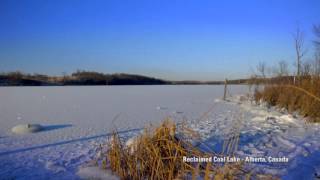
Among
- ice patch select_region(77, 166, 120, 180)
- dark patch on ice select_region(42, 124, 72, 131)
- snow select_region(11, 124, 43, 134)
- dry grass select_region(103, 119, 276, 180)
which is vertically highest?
dry grass select_region(103, 119, 276, 180)

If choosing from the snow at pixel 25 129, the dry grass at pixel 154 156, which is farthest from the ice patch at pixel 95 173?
the snow at pixel 25 129

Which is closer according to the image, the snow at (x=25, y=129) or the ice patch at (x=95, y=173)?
the ice patch at (x=95, y=173)

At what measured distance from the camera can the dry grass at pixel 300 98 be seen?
7.23m

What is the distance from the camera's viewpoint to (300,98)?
835 centimetres

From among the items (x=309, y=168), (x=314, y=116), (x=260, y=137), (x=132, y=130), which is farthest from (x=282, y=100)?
(x=309, y=168)

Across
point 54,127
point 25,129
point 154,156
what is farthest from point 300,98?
point 25,129

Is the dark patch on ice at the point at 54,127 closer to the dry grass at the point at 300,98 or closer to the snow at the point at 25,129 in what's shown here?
the snow at the point at 25,129

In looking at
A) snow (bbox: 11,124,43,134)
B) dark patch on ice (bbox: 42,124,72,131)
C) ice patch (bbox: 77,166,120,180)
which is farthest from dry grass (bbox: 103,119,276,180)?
dark patch on ice (bbox: 42,124,72,131)

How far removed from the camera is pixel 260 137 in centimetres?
527

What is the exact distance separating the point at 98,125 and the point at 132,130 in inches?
37.2

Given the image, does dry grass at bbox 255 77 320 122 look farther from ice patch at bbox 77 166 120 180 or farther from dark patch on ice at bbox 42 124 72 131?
dark patch on ice at bbox 42 124 72 131

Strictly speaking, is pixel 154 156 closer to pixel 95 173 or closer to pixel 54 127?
pixel 95 173

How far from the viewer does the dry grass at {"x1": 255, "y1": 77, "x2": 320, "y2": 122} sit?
723 centimetres

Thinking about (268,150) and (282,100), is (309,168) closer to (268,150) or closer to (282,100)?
(268,150)
